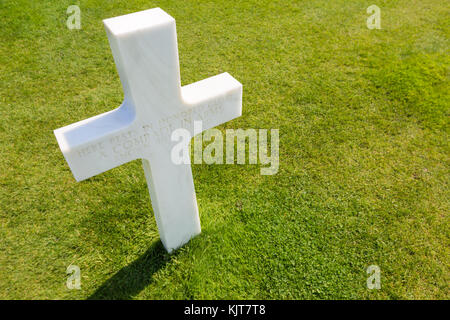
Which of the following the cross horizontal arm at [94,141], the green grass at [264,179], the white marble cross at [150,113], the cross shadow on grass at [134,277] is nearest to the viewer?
the white marble cross at [150,113]

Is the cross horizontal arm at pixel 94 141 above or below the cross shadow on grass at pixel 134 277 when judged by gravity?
above

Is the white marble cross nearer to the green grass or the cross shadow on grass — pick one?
the cross shadow on grass

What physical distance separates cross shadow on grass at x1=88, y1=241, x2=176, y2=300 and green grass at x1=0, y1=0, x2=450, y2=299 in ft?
0.04

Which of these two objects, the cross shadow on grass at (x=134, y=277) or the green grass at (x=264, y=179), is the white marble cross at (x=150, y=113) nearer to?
the cross shadow on grass at (x=134, y=277)

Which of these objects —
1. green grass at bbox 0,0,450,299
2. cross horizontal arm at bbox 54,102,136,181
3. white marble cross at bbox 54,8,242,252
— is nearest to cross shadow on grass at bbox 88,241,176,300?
green grass at bbox 0,0,450,299

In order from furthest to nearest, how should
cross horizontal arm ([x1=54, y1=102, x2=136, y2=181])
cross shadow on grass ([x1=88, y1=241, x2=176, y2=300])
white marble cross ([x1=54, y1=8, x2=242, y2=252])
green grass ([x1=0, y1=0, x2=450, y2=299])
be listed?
green grass ([x1=0, y1=0, x2=450, y2=299]) → cross shadow on grass ([x1=88, y1=241, x2=176, y2=300]) → cross horizontal arm ([x1=54, y1=102, x2=136, y2=181]) → white marble cross ([x1=54, y1=8, x2=242, y2=252])

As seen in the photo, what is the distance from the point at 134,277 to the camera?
9.94ft

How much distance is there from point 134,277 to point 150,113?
1.70 m

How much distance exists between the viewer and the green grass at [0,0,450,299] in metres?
3.08

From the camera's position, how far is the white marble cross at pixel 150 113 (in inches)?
74.8

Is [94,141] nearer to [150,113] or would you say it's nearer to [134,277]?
[150,113]

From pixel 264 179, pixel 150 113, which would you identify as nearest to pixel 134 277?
pixel 150 113

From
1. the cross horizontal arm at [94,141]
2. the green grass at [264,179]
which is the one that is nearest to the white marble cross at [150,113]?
the cross horizontal arm at [94,141]

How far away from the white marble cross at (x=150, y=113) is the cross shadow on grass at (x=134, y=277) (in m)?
0.55
